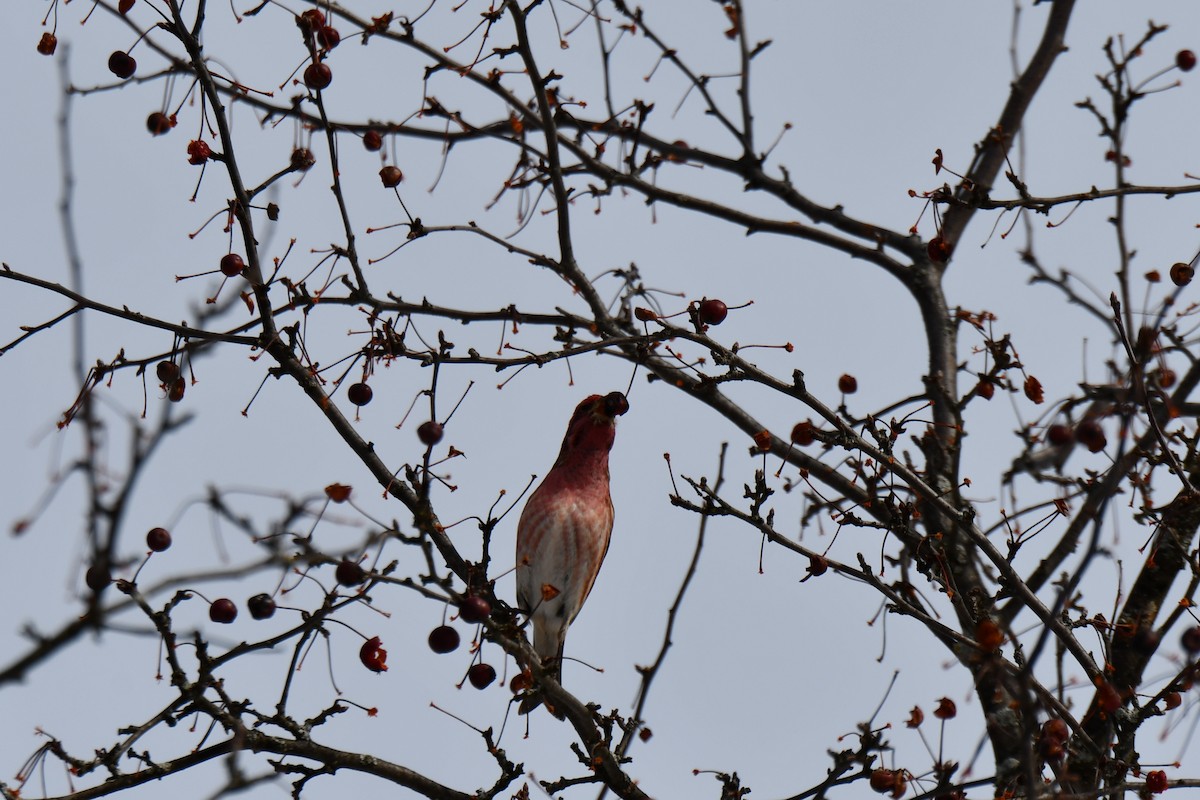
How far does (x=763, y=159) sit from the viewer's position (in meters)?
8.88

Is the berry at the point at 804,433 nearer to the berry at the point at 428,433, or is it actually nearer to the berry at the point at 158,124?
the berry at the point at 428,433

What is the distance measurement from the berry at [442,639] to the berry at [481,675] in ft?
0.80

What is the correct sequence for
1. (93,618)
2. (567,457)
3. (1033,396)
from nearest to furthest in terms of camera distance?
(93,618) < (1033,396) < (567,457)

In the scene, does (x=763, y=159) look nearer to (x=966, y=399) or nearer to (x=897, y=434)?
(x=966, y=399)

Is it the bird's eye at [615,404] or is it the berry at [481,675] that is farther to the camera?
the bird's eye at [615,404]

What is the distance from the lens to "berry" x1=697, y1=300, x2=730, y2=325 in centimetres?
544

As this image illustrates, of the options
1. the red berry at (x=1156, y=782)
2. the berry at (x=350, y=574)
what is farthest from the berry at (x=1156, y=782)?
the berry at (x=350, y=574)

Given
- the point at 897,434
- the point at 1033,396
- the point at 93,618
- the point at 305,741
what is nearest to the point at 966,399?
the point at 1033,396

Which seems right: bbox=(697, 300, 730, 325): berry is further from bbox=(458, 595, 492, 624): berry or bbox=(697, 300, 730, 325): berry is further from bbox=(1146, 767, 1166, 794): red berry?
bbox=(1146, 767, 1166, 794): red berry

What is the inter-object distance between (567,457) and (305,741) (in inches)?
136

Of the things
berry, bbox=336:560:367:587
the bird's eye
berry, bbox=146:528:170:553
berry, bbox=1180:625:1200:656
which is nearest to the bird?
the bird's eye

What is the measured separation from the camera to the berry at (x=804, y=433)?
17.7 ft

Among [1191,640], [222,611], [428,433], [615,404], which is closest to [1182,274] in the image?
[1191,640]

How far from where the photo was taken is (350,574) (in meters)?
4.14
